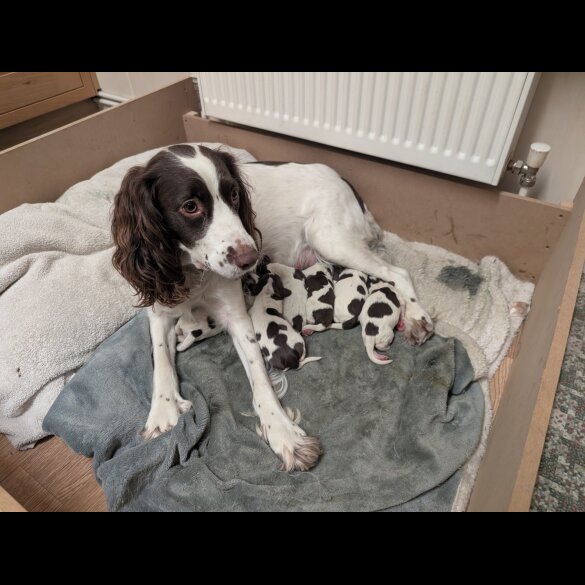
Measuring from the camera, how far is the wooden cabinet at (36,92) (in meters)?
2.71

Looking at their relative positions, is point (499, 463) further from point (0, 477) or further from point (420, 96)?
point (0, 477)

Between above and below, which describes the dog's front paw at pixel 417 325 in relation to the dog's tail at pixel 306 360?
above

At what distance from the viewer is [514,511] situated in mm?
832

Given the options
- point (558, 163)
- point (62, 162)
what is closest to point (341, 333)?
point (558, 163)

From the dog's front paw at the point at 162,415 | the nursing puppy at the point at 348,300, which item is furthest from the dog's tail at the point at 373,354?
the dog's front paw at the point at 162,415

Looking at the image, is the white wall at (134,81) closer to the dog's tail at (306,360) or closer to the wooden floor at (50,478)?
the dog's tail at (306,360)

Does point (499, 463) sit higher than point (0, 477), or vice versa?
point (499, 463)

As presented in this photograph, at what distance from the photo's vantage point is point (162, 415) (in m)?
1.54

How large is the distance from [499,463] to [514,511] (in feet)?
1.01

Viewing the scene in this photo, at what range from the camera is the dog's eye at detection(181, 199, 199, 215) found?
1.35 m

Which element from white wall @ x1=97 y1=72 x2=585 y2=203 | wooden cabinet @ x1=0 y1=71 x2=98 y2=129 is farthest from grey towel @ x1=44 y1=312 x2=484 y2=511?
wooden cabinet @ x1=0 y1=71 x2=98 y2=129

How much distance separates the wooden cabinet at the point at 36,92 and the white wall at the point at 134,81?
131 millimetres

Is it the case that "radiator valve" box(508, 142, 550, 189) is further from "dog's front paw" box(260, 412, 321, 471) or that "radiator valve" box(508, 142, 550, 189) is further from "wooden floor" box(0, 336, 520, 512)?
"dog's front paw" box(260, 412, 321, 471)

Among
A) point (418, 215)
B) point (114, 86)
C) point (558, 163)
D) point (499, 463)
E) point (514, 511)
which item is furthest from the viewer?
point (114, 86)
